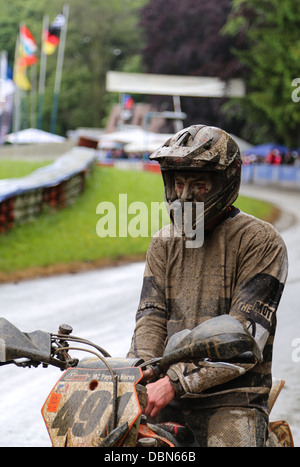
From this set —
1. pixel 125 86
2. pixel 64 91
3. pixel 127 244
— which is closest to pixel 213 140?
pixel 127 244

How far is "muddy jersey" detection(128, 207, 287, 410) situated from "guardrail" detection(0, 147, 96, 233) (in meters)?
11.5

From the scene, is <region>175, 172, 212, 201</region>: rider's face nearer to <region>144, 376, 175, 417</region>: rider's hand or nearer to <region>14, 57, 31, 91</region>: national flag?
<region>144, 376, 175, 417</region>: rider's hand

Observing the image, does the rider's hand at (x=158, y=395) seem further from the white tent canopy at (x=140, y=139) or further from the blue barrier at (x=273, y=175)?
the white tent canopy at (x=140, y=139)

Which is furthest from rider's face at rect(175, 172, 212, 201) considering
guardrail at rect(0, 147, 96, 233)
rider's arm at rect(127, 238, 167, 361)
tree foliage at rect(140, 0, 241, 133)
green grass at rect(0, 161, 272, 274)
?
tree foliage at rect(140, 0, 241, 133)

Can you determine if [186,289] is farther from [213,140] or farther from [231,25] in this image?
[231,25]

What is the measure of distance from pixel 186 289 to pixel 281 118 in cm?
3231

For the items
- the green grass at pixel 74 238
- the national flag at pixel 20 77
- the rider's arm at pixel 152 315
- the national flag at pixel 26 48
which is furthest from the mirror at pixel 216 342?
the national flag at pixel 26 48

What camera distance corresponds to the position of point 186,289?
3.11m

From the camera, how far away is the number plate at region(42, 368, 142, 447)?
7.62 feet

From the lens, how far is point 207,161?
2922mm

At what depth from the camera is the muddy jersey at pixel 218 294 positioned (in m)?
2.91

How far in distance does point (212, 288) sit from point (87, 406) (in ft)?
2.86

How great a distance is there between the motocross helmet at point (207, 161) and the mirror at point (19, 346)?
2.67 feet

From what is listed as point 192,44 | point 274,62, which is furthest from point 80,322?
point 192,44
